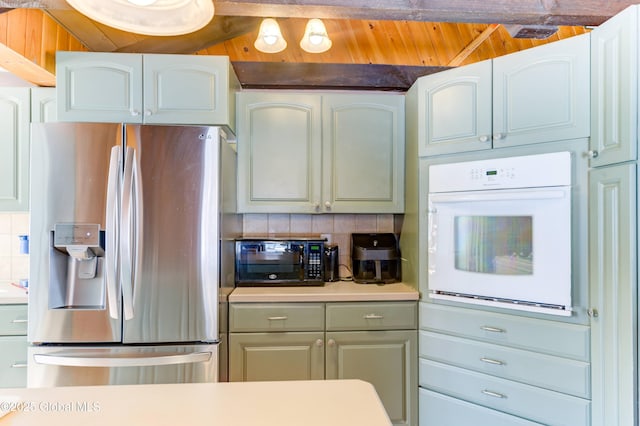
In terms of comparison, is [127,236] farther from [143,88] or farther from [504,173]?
[504,173]

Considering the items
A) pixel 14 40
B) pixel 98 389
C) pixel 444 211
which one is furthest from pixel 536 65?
pixel 14 40

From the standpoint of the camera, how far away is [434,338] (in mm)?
1878

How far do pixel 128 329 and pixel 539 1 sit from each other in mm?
2427

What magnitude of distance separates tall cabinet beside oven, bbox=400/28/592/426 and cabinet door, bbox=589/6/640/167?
0.13 ft

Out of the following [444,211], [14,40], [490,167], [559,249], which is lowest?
[559,249]

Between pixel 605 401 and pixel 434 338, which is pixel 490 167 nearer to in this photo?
pixel 434 338

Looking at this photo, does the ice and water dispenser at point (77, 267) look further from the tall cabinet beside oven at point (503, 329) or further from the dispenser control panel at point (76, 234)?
the tall cabinet beside oven at point (503, 329)

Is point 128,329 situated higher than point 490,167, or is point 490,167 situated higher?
point 490,167

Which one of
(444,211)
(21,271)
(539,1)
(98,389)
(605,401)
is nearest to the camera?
(98,389)

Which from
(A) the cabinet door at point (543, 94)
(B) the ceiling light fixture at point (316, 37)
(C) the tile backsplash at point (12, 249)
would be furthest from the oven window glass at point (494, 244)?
(C) the tile backsplash at point (12, 249)

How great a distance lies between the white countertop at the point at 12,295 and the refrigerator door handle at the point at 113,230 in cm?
57

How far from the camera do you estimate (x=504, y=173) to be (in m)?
1.67

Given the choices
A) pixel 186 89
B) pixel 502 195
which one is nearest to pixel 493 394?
pixel 502 195

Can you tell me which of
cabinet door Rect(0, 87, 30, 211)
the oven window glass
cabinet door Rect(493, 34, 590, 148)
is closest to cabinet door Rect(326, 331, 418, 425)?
the oven window glass
